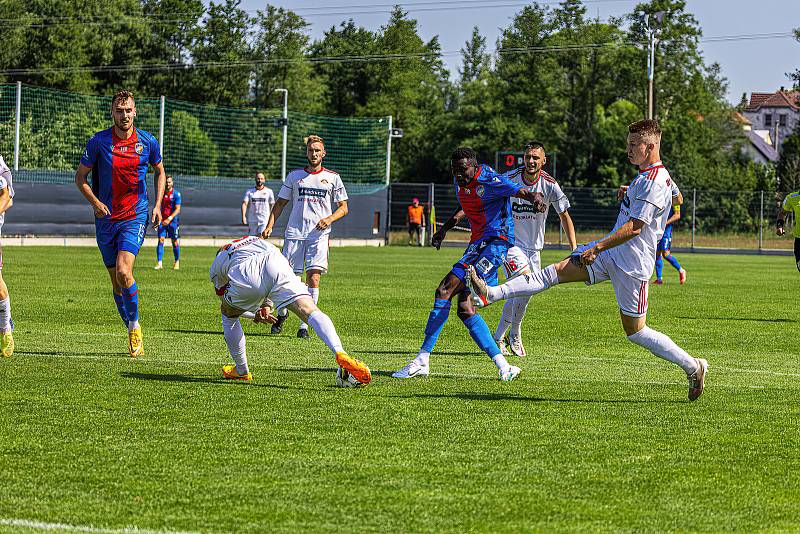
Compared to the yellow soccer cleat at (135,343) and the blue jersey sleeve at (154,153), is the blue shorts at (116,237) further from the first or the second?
the yellow soccer cleat at (135,343)

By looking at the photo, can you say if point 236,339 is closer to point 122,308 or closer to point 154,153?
point 122,308

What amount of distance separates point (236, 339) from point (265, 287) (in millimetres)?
775

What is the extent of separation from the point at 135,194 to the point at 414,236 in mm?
39081

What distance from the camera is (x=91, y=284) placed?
20516 millimetres

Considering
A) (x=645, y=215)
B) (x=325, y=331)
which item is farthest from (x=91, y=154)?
(x=645, y=215)

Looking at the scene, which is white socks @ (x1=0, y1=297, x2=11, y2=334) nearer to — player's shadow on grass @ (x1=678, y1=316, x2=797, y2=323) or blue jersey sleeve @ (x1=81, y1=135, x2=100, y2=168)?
blue jersey sleeve @ (x1=81, y1=135, x2=100, y2=168)

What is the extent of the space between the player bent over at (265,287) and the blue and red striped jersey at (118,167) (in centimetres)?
255

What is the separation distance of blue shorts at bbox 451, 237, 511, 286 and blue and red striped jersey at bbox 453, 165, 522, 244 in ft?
0.22

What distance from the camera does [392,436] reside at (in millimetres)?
6855

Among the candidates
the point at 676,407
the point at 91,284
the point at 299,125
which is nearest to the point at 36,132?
the point at 299,125

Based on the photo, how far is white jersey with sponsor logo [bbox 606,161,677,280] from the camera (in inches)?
317

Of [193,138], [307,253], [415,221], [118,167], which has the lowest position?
[415,221]

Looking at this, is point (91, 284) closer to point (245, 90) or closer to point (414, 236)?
point (414, 236)

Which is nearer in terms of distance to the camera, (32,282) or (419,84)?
(32,282)
